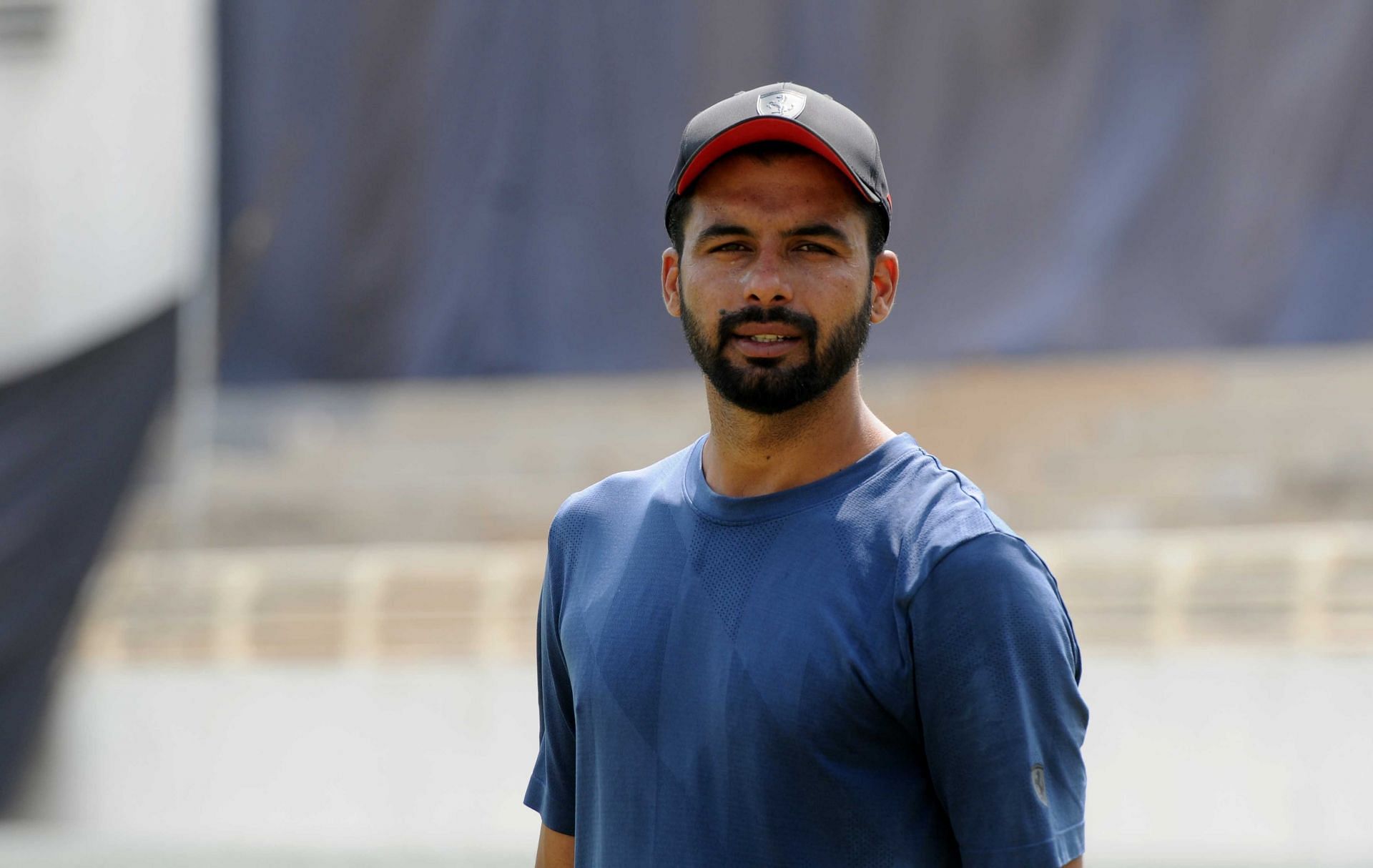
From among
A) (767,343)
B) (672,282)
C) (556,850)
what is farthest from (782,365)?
(556,850)

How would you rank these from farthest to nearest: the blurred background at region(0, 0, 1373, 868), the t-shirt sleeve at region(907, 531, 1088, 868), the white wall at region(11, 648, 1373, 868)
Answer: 1. the white wall at region(11, 648, 1373, 868)
2. the blurred background at region(0, 0, 1373, 868)
3. the t-shirt sleeve at region(907, 531, 1088, 868)

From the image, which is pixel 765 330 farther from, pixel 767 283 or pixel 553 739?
pixel 553 739

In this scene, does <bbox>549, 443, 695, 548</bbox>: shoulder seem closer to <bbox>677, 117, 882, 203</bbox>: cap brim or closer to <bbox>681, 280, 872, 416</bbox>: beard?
<bbox>681, 280, 872, 416</bbox>: beard

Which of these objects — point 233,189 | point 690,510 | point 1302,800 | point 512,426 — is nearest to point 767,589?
point 690,510

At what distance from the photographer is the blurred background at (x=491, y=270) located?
2521 mm

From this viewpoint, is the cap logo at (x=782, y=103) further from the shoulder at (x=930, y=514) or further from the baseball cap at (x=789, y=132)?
the shoulder at (x=930, y=514)

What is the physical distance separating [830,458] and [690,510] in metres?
0.10

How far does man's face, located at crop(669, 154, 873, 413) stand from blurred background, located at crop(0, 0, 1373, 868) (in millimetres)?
1634

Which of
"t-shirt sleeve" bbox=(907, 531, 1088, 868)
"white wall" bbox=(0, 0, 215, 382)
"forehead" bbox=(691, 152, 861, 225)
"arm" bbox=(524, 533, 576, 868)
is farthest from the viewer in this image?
"white wall" bbox=(0, 0, 215, 382)

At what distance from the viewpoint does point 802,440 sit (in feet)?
3.15

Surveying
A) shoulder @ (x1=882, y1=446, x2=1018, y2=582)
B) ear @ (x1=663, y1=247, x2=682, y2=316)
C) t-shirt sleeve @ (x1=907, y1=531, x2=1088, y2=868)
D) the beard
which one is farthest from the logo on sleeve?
ear @ (x1=663, y1=247, x2=682, y2=316)

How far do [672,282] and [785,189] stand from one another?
4.5 inches

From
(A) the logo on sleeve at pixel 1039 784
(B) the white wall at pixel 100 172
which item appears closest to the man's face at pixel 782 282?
(A) the logo on sleeve at pixel 1039 784

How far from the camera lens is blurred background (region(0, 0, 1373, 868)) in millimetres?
2521
